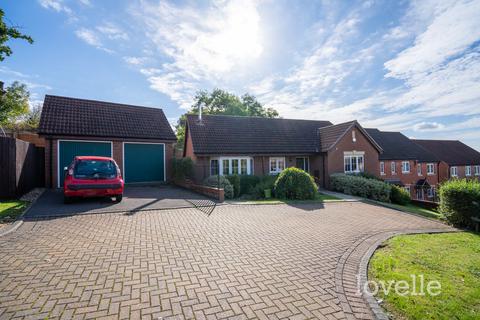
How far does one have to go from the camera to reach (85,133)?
15.6 metres

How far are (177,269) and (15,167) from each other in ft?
34.0

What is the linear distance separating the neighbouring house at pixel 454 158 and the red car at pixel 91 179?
4167 cm

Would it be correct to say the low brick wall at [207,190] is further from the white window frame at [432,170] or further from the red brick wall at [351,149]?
the white window frame at [432,170]


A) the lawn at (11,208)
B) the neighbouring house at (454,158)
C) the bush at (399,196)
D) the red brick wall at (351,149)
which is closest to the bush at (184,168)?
the lawn at (11,208)

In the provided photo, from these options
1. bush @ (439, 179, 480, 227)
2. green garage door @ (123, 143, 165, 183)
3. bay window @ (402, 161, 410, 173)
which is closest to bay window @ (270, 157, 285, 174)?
green garage door @ (123, 143, 165, 183)

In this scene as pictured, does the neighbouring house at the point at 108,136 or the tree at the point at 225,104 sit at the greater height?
the tree at the point at 225,104

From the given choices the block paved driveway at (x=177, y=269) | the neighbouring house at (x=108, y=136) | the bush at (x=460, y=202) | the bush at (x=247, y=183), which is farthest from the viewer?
the bush at (x=247, y=183)

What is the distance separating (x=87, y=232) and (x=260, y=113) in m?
39.5

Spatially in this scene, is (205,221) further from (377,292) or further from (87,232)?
(377,292)

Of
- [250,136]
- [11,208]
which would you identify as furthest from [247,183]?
[11,208]

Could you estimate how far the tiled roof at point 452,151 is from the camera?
1423 inches

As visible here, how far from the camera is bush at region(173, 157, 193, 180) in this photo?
16719 millimetres

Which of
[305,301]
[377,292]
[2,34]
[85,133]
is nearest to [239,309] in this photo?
[305,301]

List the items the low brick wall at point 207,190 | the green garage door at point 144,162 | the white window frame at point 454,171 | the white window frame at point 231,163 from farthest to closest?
the white window frame at point 454,171
the white window frame at point 231,163
the green garage door at point 144,162
the low brick wall at point 207,190
